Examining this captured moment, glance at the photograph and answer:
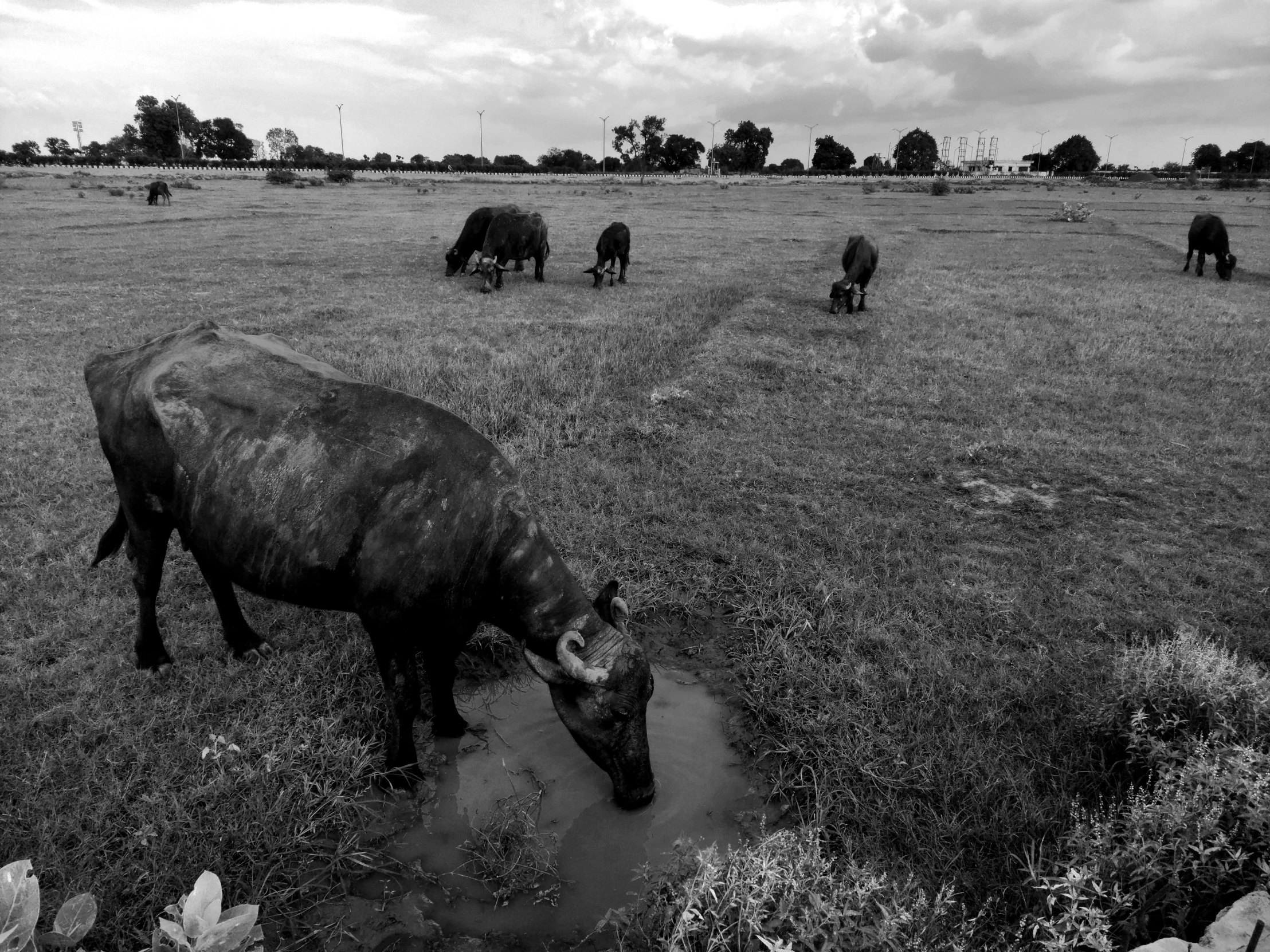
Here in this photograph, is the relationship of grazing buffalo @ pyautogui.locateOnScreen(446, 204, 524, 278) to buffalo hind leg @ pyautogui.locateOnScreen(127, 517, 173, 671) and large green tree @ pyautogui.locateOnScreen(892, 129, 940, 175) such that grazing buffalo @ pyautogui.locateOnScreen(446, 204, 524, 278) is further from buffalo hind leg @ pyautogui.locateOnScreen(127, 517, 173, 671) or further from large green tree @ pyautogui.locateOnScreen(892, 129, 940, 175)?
large green tree @ pyautogui.locateOnScreen(892, 129, 940, 175)

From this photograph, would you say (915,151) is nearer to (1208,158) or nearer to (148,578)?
(1208,158)

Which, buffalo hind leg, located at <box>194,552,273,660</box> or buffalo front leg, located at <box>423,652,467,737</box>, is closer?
buffalo front leg, located at <box>423,652,467,737</box>

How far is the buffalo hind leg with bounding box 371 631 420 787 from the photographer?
3.80m

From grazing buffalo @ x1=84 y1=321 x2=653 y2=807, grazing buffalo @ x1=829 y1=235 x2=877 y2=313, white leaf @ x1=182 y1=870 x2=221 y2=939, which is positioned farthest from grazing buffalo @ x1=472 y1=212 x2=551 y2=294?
white leaf @ x1=182 y1=870 x2=221 y2=939

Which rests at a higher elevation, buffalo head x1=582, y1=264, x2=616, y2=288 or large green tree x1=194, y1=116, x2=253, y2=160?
large green tree x1=194, y1=116, x2=253, y2=160

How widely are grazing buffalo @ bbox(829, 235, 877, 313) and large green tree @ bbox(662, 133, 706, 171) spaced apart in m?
101

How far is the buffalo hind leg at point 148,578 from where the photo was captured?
4.39 metres

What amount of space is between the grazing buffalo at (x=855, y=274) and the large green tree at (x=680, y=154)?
100839 millimetres

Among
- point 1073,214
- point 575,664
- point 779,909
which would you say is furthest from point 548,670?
point 1073,214

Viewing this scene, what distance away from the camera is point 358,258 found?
2025 cm

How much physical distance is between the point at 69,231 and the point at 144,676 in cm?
2579

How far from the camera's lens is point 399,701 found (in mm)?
3916

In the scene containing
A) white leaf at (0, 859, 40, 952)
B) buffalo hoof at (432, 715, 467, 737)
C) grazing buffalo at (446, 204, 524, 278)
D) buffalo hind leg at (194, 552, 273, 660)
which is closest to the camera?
white leaf at (0, 859, 40, 952)

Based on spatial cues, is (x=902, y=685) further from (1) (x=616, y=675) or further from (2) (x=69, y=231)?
(2) (x=69, y=231)
